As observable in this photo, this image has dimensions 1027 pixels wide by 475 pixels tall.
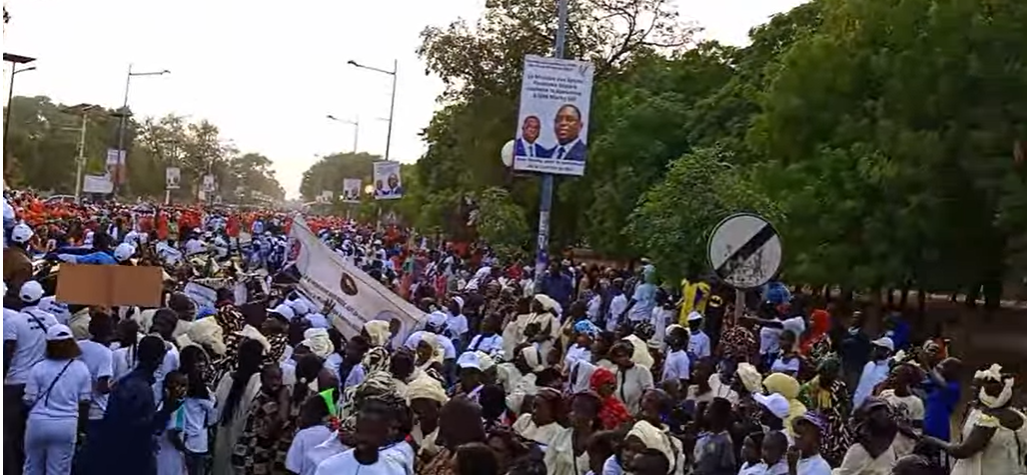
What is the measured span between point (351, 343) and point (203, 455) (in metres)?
1.54

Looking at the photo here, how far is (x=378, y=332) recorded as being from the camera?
34.5 ft

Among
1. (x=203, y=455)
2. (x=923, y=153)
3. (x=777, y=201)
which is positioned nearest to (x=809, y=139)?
(x=777, y=201)

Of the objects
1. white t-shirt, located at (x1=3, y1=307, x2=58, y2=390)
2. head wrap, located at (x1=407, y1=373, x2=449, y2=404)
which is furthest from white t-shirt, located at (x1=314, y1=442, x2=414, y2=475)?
white t-shirt, located at (x1=3, y1=307, x2=58, y2=390)

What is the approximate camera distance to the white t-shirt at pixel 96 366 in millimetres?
8227

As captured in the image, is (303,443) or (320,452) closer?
(320,452)

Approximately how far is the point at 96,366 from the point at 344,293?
328cm

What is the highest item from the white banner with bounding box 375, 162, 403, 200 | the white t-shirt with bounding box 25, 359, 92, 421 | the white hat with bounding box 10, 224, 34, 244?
the white banner with bounding box 375, 162, 403, 200

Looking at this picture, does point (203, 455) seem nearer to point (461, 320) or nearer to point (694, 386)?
point (694, 386)

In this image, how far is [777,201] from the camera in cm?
1975

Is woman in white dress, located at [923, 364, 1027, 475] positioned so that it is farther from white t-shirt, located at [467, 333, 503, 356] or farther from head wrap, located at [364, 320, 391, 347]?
white t-shirt, located at [467, 333, 503, 356]

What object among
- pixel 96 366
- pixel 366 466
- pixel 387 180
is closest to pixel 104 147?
pixel 387 180

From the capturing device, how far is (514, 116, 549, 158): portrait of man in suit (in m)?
15.3

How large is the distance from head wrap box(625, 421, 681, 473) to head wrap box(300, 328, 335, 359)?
3.09 meters

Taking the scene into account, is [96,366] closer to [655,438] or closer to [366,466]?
[366,466]
